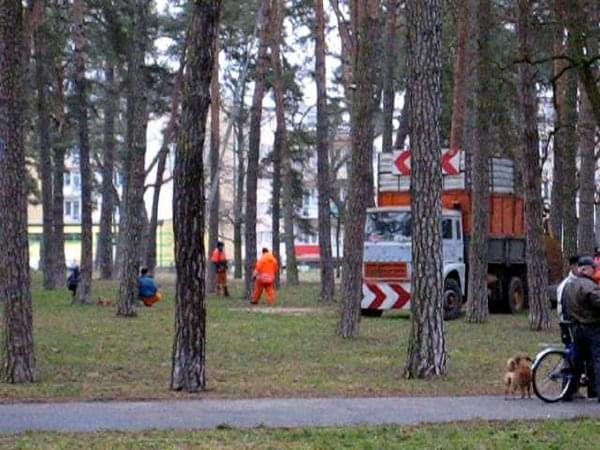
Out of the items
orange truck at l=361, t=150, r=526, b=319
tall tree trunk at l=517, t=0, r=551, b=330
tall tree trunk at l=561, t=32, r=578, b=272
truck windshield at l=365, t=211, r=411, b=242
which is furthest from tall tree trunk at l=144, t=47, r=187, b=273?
tall tree trunk at l=517, t=0, r=551, b=330

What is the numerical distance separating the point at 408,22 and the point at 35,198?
4749 cm

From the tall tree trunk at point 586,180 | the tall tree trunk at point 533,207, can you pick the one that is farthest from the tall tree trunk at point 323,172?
the tall tree trunk at point 533,207

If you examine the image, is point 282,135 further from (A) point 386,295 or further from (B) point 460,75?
(A) point 386,295

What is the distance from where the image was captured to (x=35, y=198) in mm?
62938

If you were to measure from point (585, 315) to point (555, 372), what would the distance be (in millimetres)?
890

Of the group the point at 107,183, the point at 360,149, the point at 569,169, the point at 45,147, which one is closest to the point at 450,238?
the point at 569,169

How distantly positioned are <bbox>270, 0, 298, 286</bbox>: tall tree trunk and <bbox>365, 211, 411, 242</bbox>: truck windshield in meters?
11.1

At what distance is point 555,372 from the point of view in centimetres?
1573

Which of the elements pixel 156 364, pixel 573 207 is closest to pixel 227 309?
pixel 573 207

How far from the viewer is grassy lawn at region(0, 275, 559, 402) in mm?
Result: 16375

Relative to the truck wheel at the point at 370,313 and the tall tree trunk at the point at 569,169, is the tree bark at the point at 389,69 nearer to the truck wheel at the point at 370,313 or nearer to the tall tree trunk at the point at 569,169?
the tall tree trunk at the point at 569,169

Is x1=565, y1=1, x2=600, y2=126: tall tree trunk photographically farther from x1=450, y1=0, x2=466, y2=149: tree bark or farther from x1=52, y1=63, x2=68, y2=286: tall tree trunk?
x1=52, y1=63, x2=68, y2=286: tall tree trunk

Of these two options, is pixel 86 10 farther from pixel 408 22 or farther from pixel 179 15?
pixel 408 22

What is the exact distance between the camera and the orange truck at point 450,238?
30828 mm
